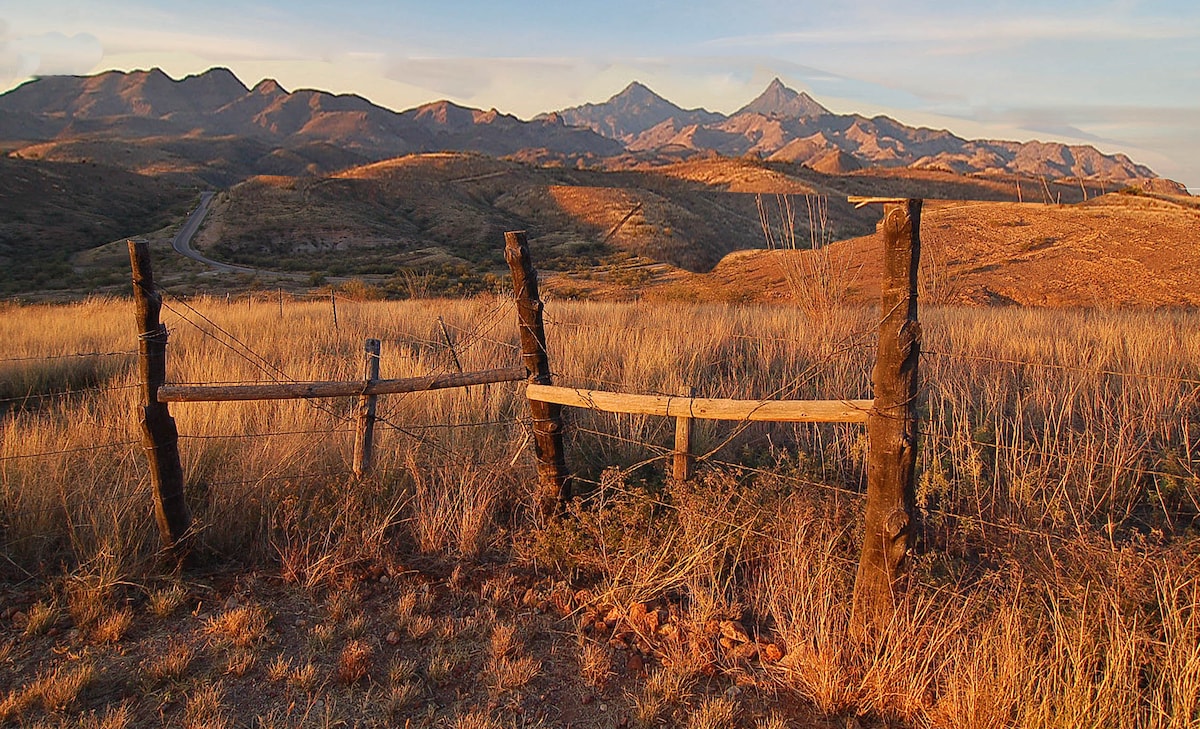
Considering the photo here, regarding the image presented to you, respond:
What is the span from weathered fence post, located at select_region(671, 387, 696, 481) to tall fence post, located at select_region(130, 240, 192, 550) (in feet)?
10.1

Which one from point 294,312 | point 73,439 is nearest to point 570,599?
point 73,439

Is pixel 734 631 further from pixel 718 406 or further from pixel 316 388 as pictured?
pixel 316 388

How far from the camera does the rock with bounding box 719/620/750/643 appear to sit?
3688mm

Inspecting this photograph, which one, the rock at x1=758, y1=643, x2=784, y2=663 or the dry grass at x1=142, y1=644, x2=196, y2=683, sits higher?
the dry grass at x1=142, y1=644, x2=196, y2=683

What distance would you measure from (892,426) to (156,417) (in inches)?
162

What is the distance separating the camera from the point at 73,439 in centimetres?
549

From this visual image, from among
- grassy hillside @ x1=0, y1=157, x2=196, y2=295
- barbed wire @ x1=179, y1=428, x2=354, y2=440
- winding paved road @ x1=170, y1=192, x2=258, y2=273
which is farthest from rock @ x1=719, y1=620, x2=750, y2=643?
winding paved road @ x1=170, y1=192, x2=258, y2=273

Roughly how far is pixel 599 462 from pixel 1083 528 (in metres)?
3.25

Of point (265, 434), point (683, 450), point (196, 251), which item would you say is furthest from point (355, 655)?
point (196, 251)

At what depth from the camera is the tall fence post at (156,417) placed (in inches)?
169

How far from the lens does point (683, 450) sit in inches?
176

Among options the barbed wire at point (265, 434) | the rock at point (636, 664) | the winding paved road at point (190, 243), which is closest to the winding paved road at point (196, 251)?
the winding paved road at point (190, 243)

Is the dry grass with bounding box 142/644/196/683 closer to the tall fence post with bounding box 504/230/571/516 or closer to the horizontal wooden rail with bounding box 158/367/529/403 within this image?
the horizontal wooden rail with bounding box 158/367/529/403

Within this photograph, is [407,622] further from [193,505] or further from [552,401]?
[193,505]
